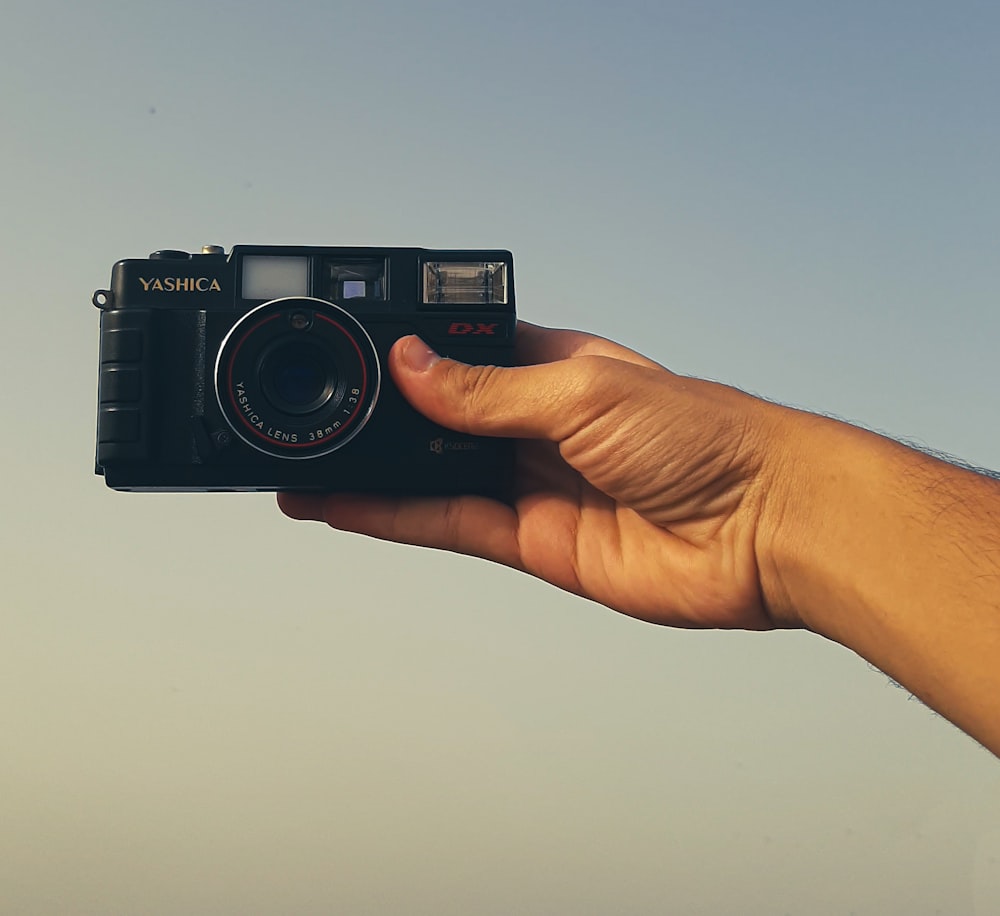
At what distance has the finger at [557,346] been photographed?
21.1ft

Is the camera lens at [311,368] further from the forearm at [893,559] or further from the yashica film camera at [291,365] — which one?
the forearm at [893,559]

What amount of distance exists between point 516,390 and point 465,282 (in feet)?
2.63

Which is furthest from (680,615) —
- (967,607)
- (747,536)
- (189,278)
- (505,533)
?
(189,278)

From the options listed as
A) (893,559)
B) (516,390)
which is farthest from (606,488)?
(893,559)

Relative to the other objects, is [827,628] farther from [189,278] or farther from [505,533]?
[189,278]

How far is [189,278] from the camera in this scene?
20.4ft

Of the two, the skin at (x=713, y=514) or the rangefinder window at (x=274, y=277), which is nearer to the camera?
the skin at (x=713, y=514)

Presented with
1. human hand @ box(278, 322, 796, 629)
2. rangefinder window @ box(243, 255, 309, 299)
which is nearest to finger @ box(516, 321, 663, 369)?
human hand @ box(278, 322, 796, 629)

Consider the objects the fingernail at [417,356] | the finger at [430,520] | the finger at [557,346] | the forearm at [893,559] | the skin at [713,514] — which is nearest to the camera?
the forearm at [893,559]

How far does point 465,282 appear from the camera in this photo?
6.23 meters

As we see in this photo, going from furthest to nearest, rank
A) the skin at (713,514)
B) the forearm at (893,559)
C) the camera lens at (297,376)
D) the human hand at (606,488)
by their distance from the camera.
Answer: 1. the camera lens at (297,376)
2. the human hand at (606,488)
3. the skin at (713,514)
4. the forearm at (893,559)

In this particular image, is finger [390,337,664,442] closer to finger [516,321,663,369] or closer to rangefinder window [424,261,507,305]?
rangefinder window [424,261,507,305]

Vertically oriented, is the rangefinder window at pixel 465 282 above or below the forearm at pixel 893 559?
above

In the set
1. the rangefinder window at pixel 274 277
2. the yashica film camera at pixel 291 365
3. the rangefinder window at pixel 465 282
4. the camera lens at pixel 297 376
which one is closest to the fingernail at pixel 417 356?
the yashica film camera at pixel 291 365
